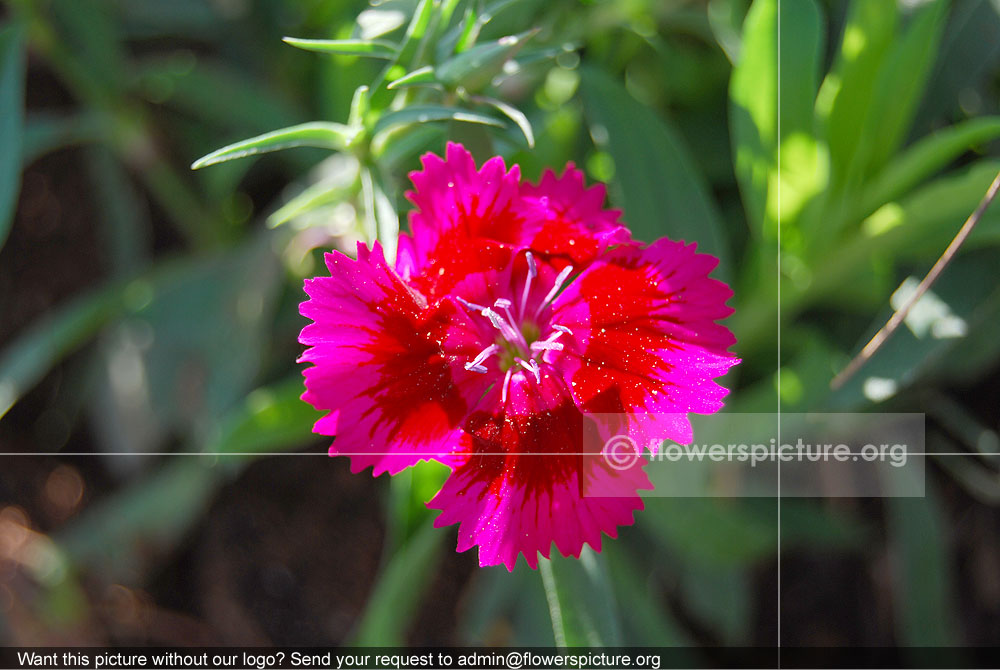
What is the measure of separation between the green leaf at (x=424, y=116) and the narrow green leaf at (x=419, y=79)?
0.07 feet

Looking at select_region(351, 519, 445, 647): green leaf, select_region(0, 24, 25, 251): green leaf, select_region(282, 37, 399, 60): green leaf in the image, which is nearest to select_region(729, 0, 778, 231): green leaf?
select_region(282, 37, 399, 60): green leaf

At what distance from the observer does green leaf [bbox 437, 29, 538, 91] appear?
0.66m

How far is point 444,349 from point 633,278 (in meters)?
0.16

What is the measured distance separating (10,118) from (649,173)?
76 cm

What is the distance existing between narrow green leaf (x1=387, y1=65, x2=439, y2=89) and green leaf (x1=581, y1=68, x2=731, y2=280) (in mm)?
292

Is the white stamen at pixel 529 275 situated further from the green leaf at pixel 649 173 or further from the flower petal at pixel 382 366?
the green leaf at pixel 649 173

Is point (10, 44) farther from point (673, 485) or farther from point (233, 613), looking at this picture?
point (673, 485)

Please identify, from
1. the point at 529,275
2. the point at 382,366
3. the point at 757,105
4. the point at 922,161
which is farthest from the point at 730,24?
the point at 382,366

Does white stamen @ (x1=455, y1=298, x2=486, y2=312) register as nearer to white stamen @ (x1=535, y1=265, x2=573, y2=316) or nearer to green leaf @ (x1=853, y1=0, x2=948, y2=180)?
white stamen @ (x1=535, y1=265, x2=573, y2=316)

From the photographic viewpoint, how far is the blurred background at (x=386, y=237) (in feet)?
2.77

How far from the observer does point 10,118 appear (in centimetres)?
95

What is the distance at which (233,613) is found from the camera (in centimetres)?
132

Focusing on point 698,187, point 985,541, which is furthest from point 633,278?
point 985,541

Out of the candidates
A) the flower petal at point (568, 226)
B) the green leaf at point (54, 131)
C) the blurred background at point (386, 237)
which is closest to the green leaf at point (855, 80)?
the blurred background at point (386, 237)
